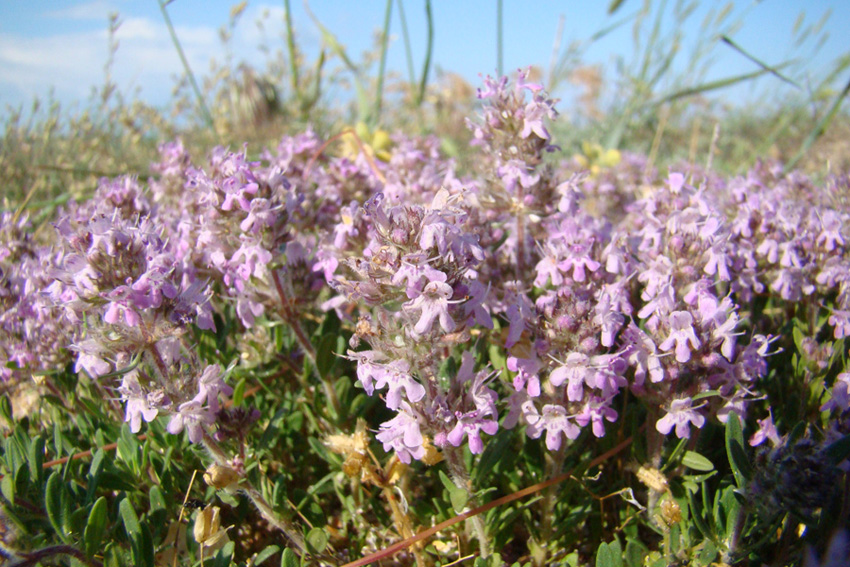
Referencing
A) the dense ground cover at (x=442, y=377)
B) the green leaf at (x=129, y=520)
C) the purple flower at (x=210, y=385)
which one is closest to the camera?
the dense ground cover at (x=442, y=377)

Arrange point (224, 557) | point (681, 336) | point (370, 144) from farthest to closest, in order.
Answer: point (370, 144) → point (224, 557) → point (681, 336)

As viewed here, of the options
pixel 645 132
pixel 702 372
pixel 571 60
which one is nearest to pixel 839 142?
pixel 645 132

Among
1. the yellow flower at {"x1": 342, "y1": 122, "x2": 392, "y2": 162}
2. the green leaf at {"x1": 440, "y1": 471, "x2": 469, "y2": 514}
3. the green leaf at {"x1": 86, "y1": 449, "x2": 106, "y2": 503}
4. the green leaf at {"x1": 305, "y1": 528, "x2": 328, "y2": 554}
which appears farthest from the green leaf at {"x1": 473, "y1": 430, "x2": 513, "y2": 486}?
the yellow flower at {"x1": 342, "y1": 122, "x2": 392, "y2": 162}

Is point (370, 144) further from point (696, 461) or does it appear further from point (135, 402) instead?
point (696, 461)

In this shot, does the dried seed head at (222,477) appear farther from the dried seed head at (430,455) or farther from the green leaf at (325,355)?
the dried seed head at (430,455)

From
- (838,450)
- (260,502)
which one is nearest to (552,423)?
(838,450)

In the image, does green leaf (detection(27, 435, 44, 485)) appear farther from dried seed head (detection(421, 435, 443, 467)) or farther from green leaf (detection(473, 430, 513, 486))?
green leaf (detection(473, 430, 513, 486))

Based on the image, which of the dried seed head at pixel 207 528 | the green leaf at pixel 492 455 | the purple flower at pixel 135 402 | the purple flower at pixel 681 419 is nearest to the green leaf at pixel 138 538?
the dried seed head at pixel 207 528
